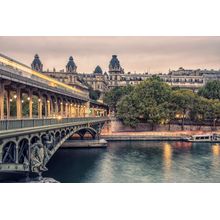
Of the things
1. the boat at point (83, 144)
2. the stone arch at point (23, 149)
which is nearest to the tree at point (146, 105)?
the boat at point (83, 144)

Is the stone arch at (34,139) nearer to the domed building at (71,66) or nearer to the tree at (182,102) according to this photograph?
the tree at (182,102)

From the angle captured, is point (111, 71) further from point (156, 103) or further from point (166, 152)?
point (166, 152)

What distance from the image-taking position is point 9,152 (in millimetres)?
23531

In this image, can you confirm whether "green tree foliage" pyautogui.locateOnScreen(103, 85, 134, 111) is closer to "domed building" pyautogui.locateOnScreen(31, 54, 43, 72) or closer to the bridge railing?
"domed building" pyautogui.locateOnScreen(31, 54, 43, 72)

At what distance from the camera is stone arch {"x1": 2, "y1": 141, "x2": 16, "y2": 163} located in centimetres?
2297

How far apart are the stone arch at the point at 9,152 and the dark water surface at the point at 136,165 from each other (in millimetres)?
14491

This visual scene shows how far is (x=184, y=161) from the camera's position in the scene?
50688 millimetres

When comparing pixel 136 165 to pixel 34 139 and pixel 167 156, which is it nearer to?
pixel 167 156

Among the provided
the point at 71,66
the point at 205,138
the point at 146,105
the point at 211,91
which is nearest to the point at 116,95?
the point at 146,105

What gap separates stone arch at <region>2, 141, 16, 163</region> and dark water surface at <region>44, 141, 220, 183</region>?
14491mm

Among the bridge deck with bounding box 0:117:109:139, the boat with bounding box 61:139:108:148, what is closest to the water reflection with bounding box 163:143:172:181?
the boat with bounding box 61:139:108:148

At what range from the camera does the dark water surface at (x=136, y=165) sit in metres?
39.8

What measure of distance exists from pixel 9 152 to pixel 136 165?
2643 cm

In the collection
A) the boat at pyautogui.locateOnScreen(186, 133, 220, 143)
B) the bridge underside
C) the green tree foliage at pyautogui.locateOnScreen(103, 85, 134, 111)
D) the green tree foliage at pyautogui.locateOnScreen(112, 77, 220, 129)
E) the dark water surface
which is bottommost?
the dark water surface
